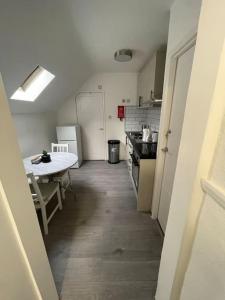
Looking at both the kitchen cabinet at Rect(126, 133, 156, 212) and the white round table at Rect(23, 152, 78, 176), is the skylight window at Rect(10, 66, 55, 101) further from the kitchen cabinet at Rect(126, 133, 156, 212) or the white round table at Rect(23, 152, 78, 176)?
the kitchen cabinet at Rect(126, 133, 156, 212)

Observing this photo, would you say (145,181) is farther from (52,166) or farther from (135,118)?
(135,118)

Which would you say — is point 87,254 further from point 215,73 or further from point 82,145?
point 82,145

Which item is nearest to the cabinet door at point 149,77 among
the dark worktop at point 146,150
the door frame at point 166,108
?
the door frame at point 166,108

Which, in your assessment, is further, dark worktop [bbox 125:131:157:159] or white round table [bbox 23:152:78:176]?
dark worktop [bbox 125:131:157:159]

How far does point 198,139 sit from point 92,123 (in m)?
3.54

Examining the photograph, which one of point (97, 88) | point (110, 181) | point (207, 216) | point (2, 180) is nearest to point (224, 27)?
point (207, 216)

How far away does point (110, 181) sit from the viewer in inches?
120

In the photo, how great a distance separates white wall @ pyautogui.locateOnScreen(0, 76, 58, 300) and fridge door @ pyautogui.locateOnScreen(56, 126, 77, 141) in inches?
112

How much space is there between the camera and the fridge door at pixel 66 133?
3482mm

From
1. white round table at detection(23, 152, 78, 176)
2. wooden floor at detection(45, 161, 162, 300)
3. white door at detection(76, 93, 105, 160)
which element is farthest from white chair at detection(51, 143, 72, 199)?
white door at detection(76, 93, 105, 160)

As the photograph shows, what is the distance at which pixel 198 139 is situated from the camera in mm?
627

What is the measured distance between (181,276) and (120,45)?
2560 mm

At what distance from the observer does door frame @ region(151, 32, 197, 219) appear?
47.3 inches

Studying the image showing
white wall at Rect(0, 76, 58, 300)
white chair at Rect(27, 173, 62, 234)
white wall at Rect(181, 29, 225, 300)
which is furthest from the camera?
white chair at Rect(27, 173, 62, 234)
